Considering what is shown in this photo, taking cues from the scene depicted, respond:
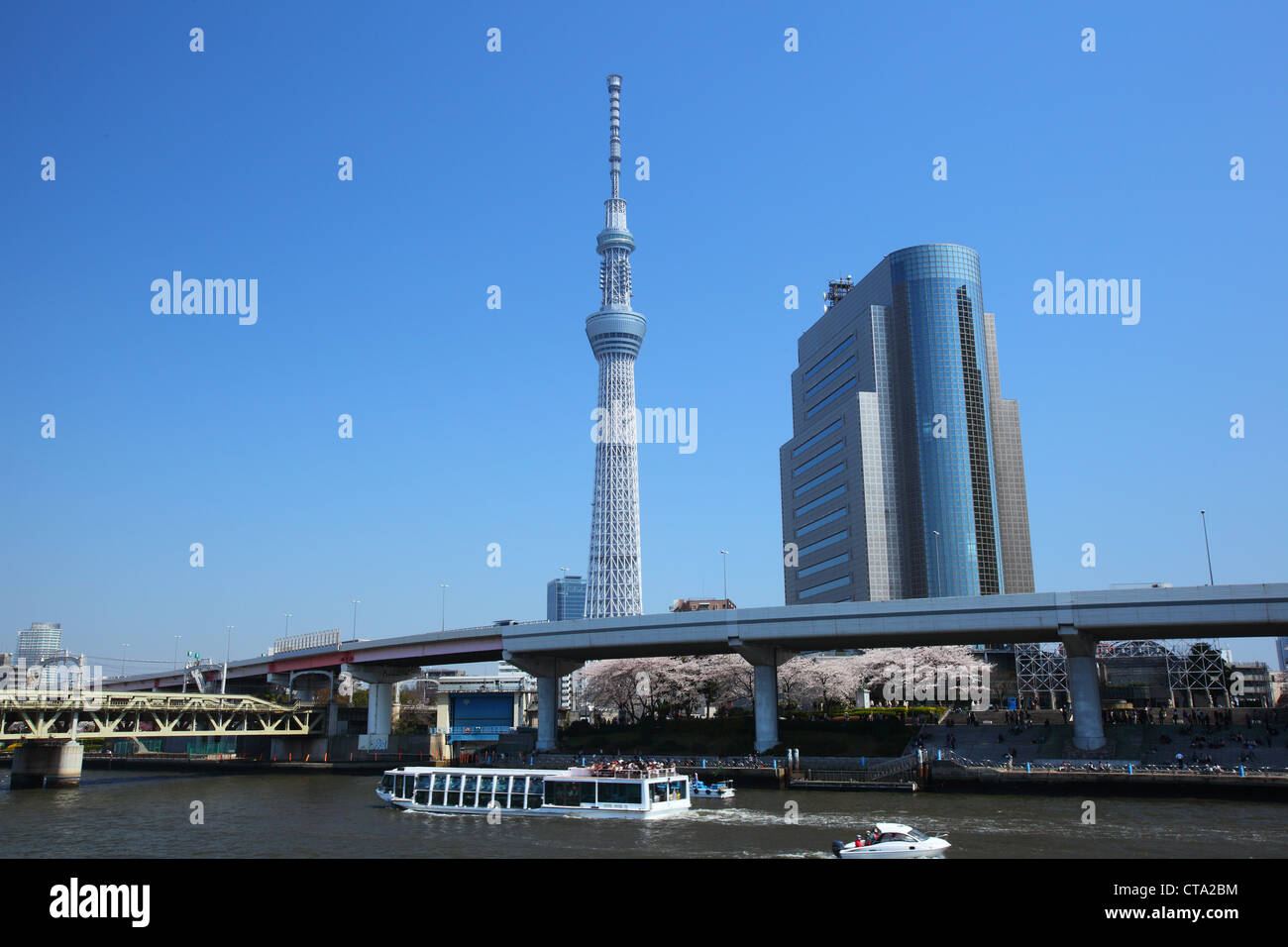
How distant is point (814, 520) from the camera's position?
175 metres

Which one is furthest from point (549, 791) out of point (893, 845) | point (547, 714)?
point (547, 714)

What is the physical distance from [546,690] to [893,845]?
2566 inches

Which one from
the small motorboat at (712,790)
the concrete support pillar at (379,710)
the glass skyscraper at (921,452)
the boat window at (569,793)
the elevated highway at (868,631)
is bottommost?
the small motorboat at (712,790)

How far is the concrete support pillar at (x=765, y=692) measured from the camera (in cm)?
8307

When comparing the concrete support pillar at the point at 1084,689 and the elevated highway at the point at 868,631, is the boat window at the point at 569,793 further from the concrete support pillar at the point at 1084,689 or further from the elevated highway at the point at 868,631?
the concrete support pillar at the point at 1084,689

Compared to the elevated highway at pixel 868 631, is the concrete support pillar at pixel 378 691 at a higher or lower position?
lower

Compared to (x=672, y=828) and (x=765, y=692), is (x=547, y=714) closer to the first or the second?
(x=765, y=692)

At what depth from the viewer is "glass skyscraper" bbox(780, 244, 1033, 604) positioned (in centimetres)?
15338

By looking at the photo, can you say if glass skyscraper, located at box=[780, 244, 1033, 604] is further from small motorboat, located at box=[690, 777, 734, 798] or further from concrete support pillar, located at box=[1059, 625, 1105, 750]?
small motorboat, located at box=[690, 777, 734, 798]

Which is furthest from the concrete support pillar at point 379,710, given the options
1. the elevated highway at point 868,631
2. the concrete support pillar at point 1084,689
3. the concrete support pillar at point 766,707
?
the concrete support pillar at point 1084,689

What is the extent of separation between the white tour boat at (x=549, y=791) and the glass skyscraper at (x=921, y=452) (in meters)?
100
